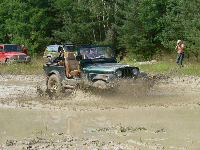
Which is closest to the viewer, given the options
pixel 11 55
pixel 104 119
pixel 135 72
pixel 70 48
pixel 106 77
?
pixel 104 119

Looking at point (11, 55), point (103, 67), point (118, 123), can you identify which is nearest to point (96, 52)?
point (103, 67)

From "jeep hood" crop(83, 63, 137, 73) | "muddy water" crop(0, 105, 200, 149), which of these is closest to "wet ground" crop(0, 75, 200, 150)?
"muddy water" crop(0, 105, 200, 149)

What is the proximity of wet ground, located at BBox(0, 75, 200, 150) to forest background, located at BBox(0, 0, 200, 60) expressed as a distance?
1268 centimetres

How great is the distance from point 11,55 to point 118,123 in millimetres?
20089

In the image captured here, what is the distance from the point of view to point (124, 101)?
10.5 metres

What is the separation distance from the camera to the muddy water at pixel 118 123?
6.16 metres

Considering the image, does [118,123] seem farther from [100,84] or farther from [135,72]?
[135,72]

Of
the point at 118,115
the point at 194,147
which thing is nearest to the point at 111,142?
the point at 194,147

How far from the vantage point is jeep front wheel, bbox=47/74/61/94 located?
1197cm

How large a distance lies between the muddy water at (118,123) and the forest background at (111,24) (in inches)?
581

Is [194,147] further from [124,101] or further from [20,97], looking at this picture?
[20,97]

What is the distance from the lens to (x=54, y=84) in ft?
40.7

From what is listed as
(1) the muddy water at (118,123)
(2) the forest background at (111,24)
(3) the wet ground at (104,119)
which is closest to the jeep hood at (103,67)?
(3) the wet ground at (104,119)

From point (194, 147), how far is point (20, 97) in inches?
286
